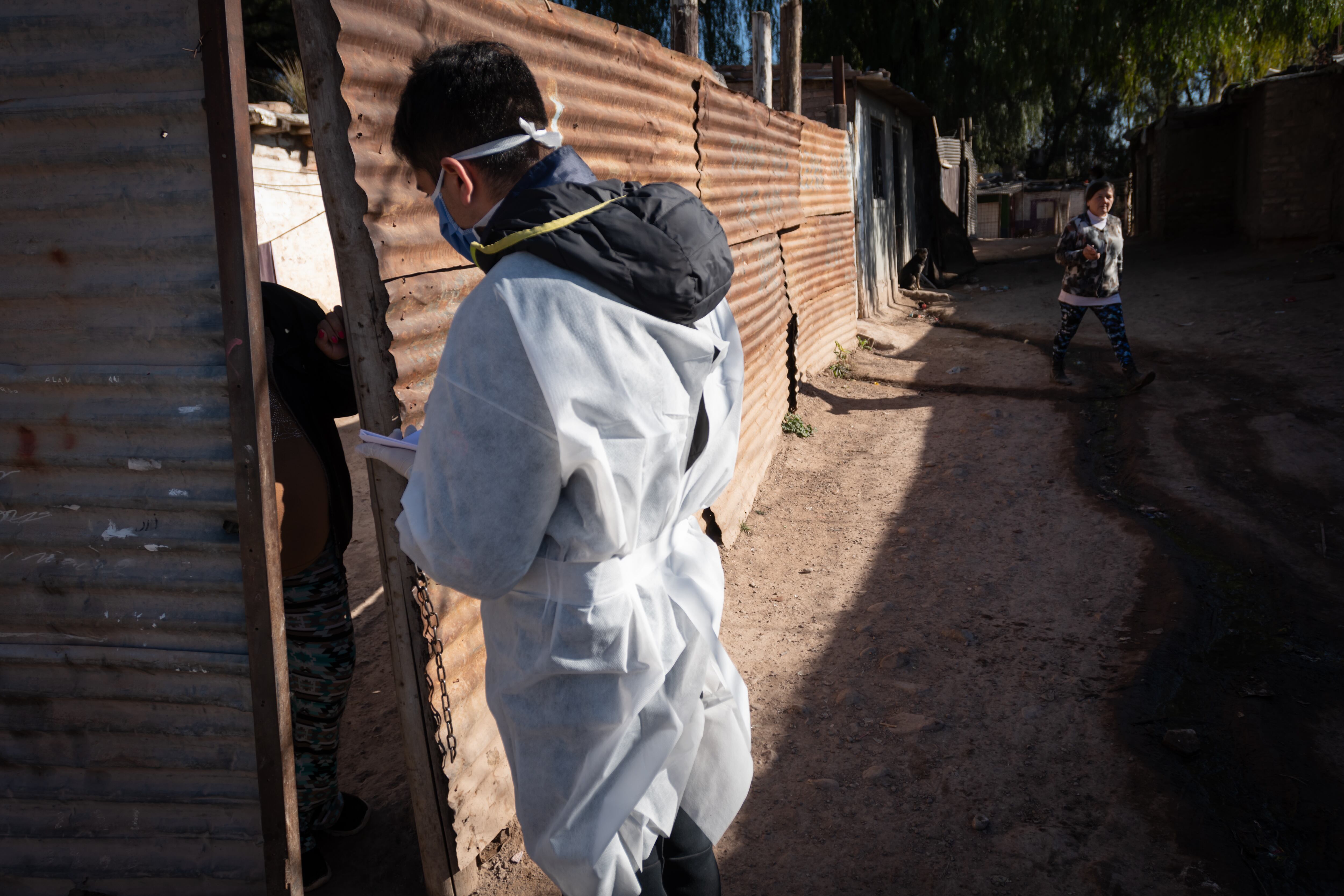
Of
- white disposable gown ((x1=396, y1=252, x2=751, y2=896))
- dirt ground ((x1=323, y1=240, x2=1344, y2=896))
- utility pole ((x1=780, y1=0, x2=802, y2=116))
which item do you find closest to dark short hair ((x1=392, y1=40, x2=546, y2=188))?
white disposable gown ((x1=396, y1=252, x2=751, y2=896))

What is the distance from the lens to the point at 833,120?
32.6 ft

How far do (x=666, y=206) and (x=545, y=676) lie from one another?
0.76 metres

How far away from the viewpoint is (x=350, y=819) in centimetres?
260

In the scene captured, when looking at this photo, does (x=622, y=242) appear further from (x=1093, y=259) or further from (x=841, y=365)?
(x=841, y=365)

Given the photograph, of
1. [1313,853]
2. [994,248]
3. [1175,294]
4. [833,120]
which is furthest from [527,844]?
[994,248]

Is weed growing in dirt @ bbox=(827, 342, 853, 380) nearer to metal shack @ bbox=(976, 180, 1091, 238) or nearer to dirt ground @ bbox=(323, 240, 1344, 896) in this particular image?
dirt ground @ bbox=(323, 240, 1344, 896)

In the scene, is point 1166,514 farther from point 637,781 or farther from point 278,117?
point 278,117

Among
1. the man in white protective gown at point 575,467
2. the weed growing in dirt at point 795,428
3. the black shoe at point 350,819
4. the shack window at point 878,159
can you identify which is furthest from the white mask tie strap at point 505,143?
the shack window at point 878,159

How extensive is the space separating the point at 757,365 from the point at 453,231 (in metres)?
4.02

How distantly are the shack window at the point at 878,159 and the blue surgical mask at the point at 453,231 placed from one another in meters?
12.8

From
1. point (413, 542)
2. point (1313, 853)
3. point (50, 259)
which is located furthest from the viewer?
point (1313, 853)

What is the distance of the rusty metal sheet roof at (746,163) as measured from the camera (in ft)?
15.4

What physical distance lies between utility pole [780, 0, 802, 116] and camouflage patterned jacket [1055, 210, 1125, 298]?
2.95 m

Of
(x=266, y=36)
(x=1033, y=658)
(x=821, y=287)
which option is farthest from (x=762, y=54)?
(x=266, y=36)
